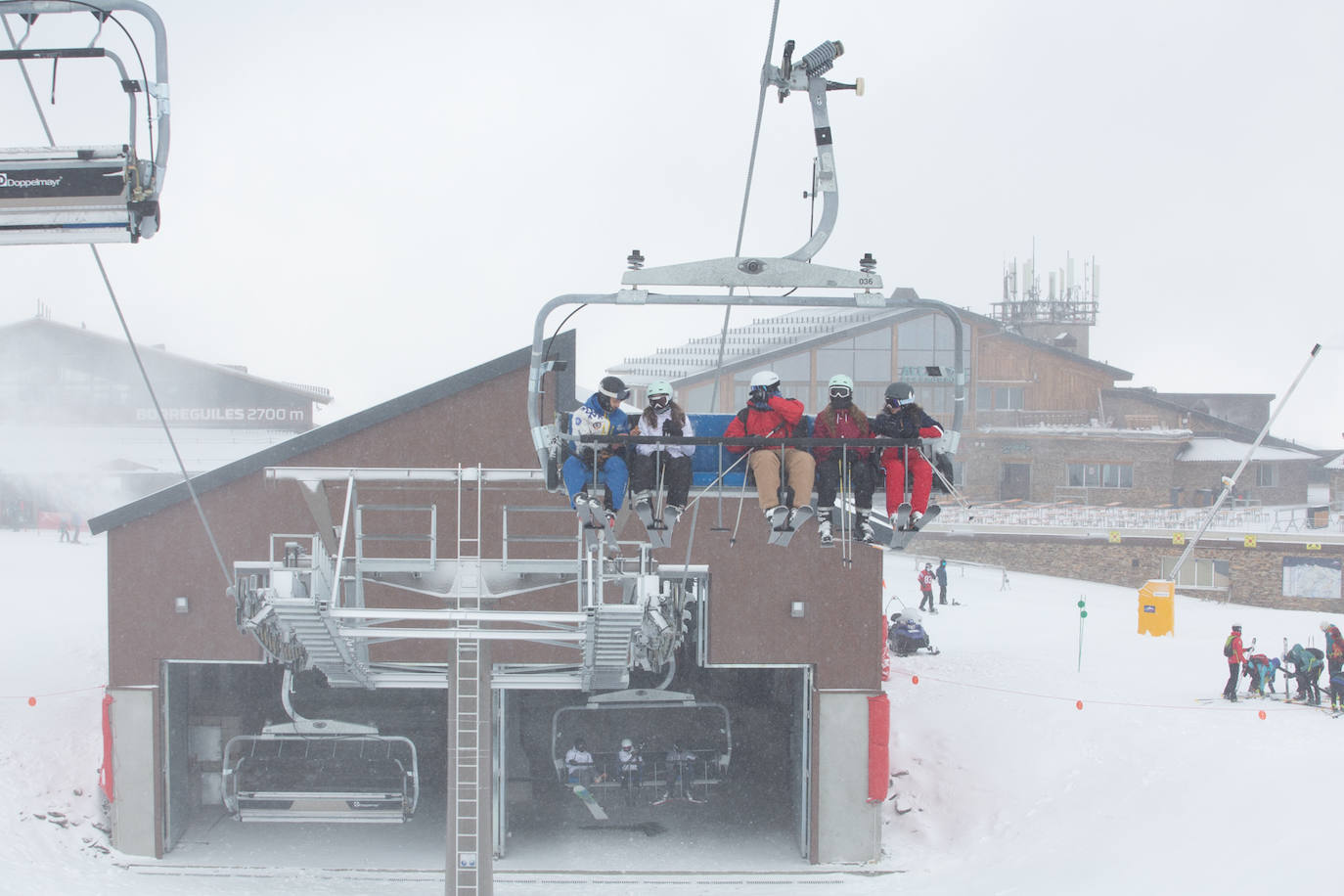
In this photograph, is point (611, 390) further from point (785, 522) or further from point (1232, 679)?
point (1232, 679)

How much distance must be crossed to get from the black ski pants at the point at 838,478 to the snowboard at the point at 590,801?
11075 millimetres

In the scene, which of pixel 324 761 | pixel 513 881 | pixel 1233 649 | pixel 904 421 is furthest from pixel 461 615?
pixel 1233 649

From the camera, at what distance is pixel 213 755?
19172 mm

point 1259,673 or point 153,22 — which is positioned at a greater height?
point 153,22

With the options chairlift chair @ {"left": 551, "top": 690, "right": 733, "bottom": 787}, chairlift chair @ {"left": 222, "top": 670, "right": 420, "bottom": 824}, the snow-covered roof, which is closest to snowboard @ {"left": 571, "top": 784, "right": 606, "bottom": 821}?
chairlift chair @ {"left": 551, "top": 690, "right": 733, "bottom": 787}

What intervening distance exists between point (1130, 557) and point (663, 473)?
29.9 metres

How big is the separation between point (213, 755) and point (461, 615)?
427 inches

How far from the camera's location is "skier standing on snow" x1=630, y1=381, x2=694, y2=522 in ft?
30.5

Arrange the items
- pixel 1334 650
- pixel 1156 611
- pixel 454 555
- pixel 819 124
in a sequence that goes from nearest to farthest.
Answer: pixel 819 124 → pixel 454 555 → pixel 1334 650 → pixel 1156 611

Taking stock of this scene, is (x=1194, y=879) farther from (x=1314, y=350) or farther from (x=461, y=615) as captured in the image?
(x=461, y=615)

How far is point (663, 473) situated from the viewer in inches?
370

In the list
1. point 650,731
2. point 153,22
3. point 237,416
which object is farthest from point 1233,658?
point 237,416

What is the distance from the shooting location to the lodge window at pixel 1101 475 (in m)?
44.0

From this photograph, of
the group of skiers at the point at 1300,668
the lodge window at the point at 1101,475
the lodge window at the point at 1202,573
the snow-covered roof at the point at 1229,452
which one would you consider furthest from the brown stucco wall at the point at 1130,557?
the group of skiers at the point at 1300,668
